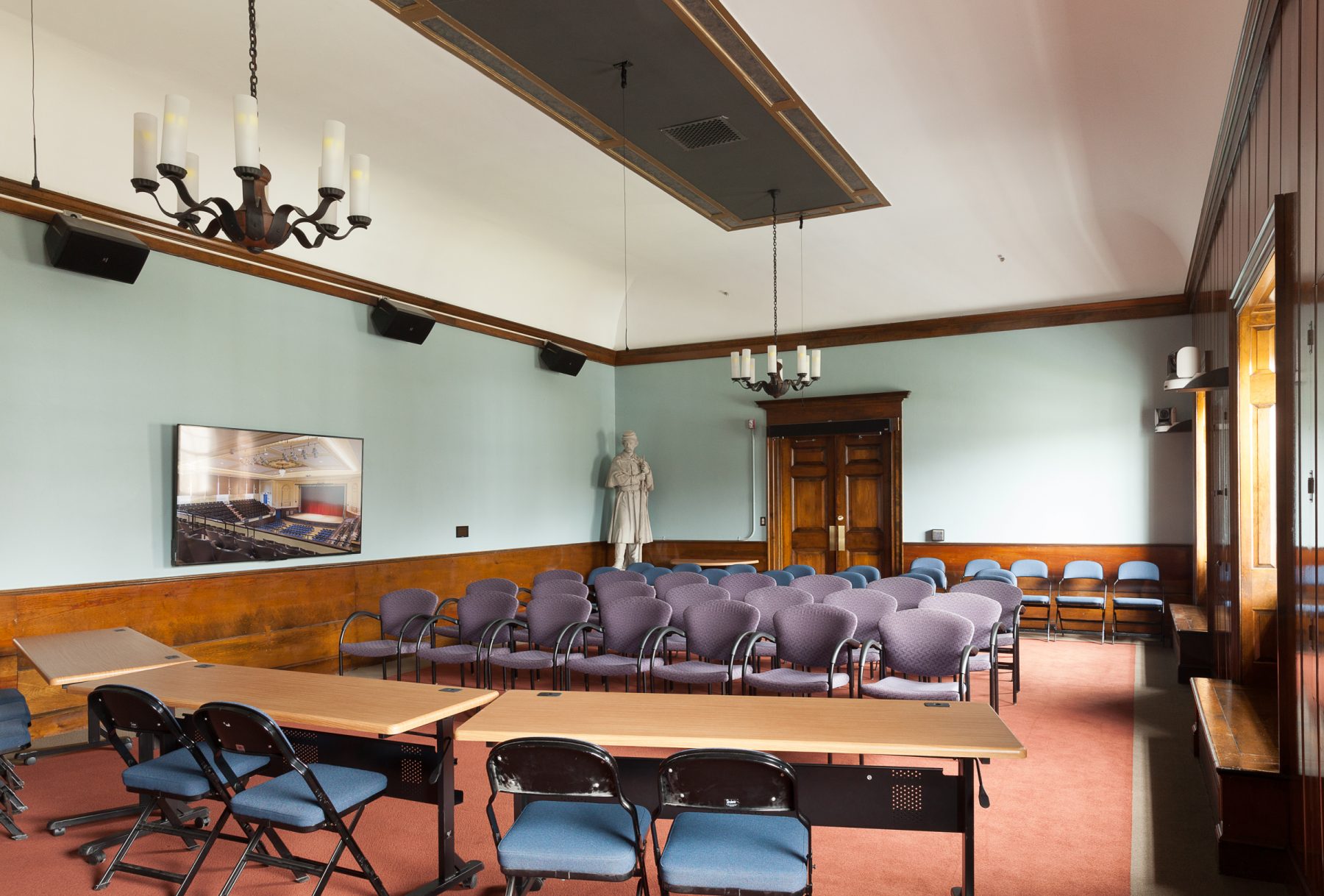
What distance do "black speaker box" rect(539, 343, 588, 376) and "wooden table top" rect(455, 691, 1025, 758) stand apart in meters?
7.74

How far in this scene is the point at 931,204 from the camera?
8.12 m

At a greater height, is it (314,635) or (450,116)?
(450,116)

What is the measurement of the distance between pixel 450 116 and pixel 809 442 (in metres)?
6.80

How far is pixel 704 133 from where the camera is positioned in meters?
6.36

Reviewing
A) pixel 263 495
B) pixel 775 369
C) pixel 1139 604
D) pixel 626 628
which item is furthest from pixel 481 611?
pixel 1139 604

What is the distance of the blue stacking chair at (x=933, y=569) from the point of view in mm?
9050

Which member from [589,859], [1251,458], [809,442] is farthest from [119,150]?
[809,442]

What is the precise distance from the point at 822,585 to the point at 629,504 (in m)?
4.86

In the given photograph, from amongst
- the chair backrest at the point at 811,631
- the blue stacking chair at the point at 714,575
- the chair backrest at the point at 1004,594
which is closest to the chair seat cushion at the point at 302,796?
the chair backrest at the point at 811,631

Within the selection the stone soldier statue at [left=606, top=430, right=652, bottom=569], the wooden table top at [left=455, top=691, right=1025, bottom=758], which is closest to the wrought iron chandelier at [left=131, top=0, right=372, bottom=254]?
the wooden table top at [left=455, top=691, right=1025, bottom=758]

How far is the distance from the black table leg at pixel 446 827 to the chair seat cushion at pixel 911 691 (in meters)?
2.39

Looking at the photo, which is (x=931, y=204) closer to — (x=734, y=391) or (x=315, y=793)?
(x=734, y=391)

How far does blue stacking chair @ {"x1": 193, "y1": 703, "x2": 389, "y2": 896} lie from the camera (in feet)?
9.87

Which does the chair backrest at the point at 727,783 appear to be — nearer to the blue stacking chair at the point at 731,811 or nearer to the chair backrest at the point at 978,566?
the blue stacking chair at the point at 731,811
